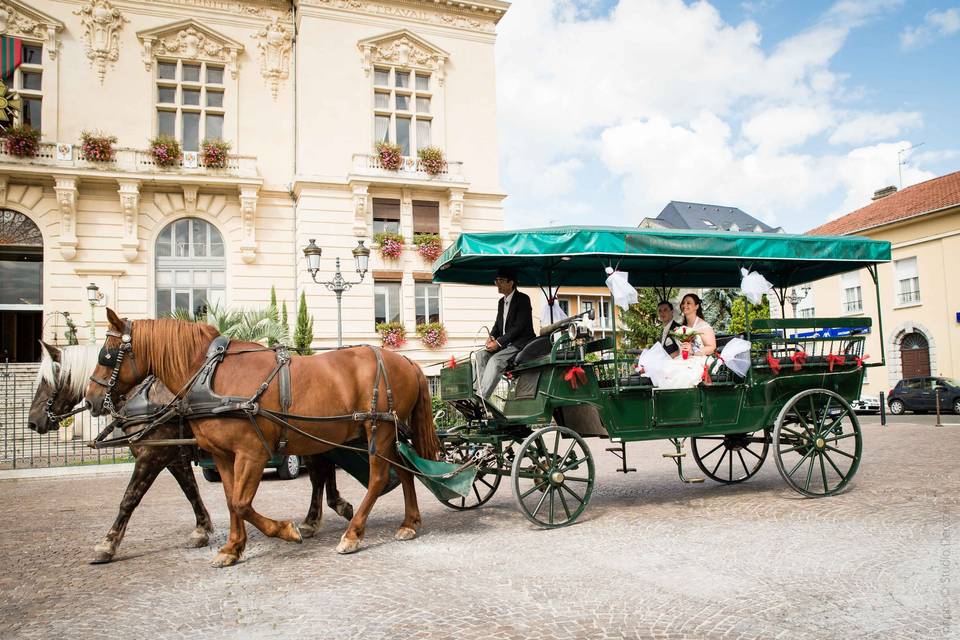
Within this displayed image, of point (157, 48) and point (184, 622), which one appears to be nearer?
point (184, 622)

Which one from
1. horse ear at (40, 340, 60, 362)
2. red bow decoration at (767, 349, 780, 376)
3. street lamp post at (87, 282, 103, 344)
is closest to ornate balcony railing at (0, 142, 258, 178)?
street lamp post at (87, 282, 103, 344)

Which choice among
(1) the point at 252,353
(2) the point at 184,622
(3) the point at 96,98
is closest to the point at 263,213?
(3) the point at 96,98

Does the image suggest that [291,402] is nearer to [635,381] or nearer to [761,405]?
[635,381]

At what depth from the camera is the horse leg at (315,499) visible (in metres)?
6.75

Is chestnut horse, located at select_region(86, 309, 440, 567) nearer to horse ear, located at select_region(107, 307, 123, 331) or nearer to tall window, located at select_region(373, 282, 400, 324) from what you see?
horse ear, located at select_region(107, 307, 123, 331)

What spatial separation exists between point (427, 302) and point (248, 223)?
6635 millimetres

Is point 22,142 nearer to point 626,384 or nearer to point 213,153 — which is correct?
point 213,153

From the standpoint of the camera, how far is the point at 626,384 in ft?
24.5

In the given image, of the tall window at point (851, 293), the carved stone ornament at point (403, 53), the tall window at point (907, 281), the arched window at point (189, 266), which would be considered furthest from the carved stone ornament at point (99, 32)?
the tall window at point (907, 281)

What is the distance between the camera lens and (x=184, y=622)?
4371 millimetres

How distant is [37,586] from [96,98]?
21.2 metres

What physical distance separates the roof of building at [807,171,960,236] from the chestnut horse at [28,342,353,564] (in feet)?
92.0

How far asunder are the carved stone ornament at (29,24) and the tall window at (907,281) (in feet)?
110

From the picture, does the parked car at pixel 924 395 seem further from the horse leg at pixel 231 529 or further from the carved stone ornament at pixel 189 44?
the carved stone ornament at pixel 189 44
